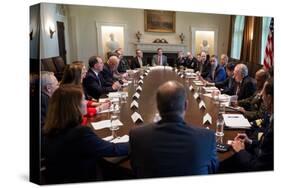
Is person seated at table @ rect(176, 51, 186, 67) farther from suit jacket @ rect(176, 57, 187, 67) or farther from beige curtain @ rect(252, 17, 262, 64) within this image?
beige curtain @ rect(252, 17, 262, 64)

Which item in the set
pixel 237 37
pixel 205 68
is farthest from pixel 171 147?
pixel 237 37

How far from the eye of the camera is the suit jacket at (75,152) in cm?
211

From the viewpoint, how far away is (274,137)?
289 cm

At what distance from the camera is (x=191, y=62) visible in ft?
8.58

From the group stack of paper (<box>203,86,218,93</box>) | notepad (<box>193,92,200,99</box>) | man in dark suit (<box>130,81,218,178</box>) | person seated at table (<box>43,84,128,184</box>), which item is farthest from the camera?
stack of paper (<box>203,86,218,93</box>)

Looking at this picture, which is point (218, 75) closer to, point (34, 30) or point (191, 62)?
point (191, 62)

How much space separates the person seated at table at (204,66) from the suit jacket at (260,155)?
2.29 ft

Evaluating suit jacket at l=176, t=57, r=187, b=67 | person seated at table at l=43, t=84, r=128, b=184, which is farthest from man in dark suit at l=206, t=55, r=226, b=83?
person seated at table at l=43, t=84, r=128, b=184

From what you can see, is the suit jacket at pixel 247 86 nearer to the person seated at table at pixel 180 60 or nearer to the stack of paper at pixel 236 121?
the stack of paper at pixel 236 121

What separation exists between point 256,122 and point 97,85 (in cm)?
139

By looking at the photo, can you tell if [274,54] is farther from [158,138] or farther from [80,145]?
[80,145]

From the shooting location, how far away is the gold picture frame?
2502 mm

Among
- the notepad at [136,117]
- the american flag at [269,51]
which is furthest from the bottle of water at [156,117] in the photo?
the american flag at [269,51]

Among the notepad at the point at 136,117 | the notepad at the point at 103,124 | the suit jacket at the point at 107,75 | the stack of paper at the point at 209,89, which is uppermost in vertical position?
the suit jacket at the point at 107,75
